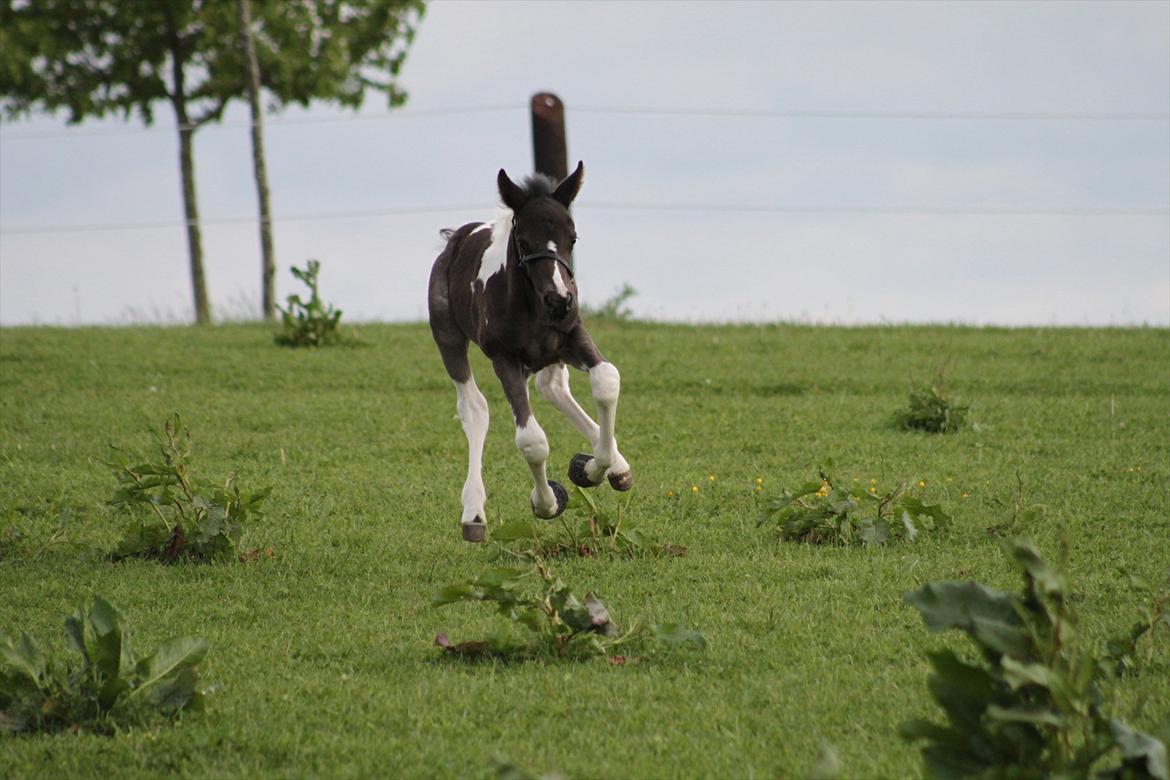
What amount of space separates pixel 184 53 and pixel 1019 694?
24076 millimetres

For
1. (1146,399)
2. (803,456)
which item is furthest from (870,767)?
(1146,399)

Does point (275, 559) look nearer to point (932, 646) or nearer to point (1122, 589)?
point (932, 646)

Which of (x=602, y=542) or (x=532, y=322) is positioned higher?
(x=532, y=322)

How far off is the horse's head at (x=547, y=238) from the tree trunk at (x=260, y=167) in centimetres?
1646

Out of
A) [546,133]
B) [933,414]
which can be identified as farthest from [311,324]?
[933,414]

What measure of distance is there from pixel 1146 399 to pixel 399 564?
8598mm

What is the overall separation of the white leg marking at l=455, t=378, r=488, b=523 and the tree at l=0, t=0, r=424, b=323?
17404 mm

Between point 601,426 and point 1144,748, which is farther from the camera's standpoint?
point 601,426

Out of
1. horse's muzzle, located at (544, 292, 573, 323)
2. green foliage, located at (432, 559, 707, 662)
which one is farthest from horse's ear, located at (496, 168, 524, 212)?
green foliage, located at (432, 559, 707, 662)

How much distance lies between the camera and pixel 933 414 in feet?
38.4

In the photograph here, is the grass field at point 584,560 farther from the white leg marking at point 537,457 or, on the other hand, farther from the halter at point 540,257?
the halter at point 540,257

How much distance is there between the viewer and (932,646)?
5.86 metres

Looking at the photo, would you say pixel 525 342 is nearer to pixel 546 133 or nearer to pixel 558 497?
pixel 558 497

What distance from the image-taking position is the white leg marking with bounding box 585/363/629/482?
682cm
